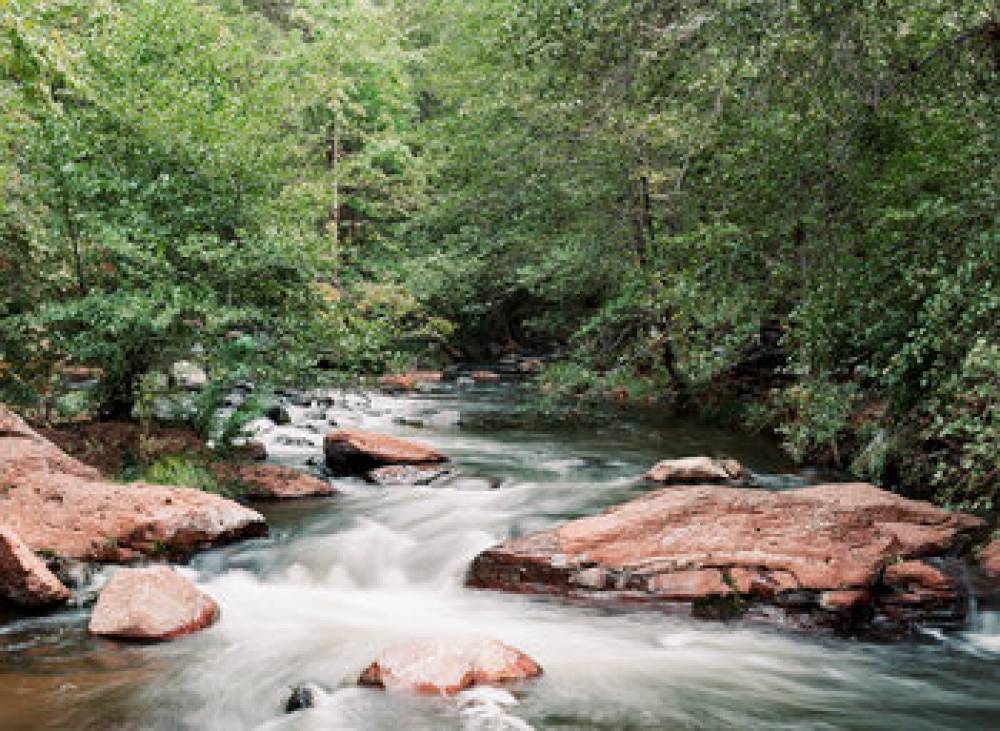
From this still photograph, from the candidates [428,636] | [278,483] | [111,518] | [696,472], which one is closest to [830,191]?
[696,472]

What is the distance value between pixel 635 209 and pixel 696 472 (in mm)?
5497

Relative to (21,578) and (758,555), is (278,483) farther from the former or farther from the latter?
(758,555)

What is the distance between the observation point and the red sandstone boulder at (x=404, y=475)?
10.8 m

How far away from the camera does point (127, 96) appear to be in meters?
9.84

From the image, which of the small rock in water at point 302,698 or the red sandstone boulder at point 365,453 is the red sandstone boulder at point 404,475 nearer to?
the red sandstone boulder at point 365,453

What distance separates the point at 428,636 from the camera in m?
6.36

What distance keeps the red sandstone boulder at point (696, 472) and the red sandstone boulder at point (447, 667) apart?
567 cm

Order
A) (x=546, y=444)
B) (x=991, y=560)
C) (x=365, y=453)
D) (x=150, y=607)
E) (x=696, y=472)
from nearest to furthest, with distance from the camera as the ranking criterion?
(x=150, y=607) < (x=991, y=560) < (x=696, y=472) < (x=365, y=453) < (x=546, y=444)

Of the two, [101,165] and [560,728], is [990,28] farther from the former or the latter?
[101,165]

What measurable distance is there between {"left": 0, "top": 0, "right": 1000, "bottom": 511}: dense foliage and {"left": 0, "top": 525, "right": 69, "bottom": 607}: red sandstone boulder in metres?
3.00

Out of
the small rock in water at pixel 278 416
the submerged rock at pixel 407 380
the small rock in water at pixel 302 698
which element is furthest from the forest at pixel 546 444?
the submerged rock at pixel 407 380

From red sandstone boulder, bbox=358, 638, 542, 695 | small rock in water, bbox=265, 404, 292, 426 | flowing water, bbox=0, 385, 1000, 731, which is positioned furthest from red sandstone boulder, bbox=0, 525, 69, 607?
small rock in water, bbox=265, 404, 292, 426

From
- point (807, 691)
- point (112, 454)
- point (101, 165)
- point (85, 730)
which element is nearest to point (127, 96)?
point (101, 165)

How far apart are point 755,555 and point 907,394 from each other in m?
2.31
